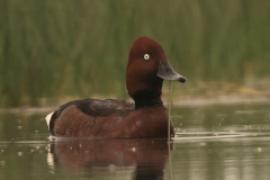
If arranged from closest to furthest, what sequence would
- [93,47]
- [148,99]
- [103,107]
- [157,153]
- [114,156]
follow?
[114,156]
[157,153]
[148,99]
[103,107]
[93,47]

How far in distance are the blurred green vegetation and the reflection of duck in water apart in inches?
147

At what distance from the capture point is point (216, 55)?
16.6 metres

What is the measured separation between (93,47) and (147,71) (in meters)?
3.79

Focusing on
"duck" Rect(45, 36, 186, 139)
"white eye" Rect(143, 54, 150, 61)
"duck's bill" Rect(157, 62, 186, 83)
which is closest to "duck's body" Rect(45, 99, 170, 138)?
"duck" Rect(45, 36, 186, 139)

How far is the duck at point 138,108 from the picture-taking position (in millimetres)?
11812

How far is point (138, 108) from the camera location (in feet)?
39.6

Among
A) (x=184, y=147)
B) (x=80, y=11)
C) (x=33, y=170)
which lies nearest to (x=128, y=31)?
(x=80, y=11)

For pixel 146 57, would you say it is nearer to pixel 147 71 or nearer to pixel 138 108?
pixel 147 71

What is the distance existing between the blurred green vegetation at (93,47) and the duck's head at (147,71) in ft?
11.4

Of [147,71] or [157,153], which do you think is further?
[147,71]

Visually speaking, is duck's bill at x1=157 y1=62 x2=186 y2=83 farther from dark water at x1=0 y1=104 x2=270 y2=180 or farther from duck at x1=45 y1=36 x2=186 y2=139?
dark water at x1=0 y1=104 x2=270 y2=180

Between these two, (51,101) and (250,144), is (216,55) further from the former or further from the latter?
(250,144)

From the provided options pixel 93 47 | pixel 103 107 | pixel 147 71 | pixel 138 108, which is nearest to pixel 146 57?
pixel 147 71

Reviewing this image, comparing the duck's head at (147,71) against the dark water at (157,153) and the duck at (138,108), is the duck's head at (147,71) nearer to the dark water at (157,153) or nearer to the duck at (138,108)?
the duck at (138,108)
